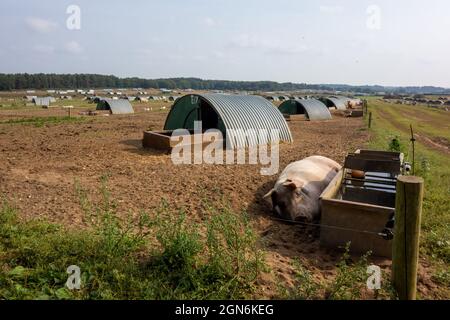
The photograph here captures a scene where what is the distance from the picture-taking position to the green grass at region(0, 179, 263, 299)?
13.1 ft

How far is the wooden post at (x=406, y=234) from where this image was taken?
3592 millimetres

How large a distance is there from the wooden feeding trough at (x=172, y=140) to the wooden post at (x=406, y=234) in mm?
A: 9549

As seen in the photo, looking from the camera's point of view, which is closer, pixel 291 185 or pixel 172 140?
pixel 291 185

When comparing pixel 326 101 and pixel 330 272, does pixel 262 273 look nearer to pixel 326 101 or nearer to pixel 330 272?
pixel 330 272

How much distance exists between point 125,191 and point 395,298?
5.81 m

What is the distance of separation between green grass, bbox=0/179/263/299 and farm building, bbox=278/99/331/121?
27181 millimetres

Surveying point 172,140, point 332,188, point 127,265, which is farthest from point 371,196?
point 172,140

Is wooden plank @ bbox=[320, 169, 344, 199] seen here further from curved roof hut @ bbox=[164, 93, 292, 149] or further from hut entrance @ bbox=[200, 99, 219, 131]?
hut entrance @ bbox=[200, 99, 219, 131]

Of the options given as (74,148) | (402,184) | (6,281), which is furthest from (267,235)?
(74,148)

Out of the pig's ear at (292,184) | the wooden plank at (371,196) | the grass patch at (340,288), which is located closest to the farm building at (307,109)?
the wooden plank at (371,196)

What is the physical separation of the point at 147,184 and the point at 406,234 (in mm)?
6155

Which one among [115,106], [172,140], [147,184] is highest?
[115,106]

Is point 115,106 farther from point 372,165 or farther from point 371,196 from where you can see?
point 371,196

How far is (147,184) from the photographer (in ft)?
28.2
